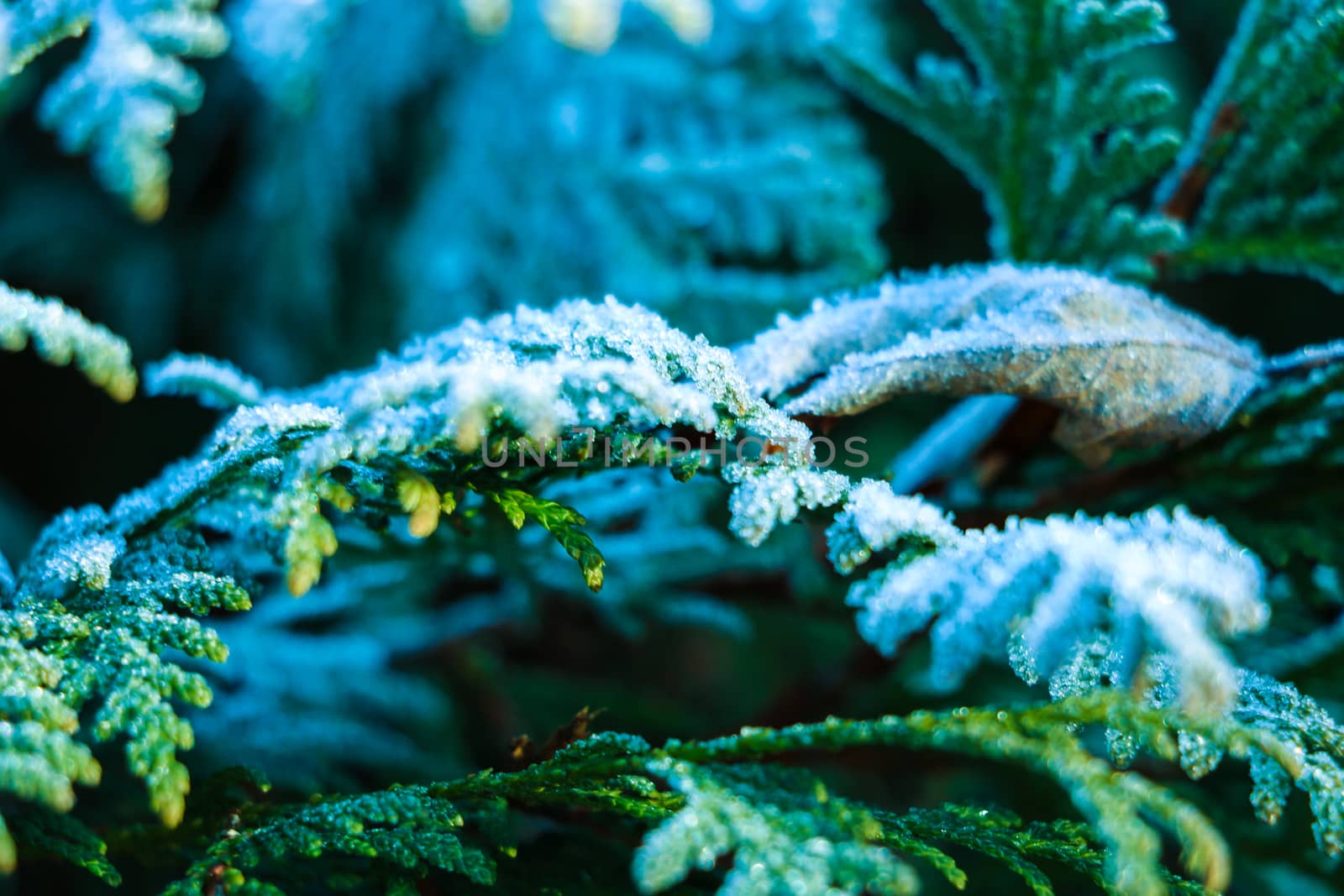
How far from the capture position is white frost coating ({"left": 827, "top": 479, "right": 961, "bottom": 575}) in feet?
2.14

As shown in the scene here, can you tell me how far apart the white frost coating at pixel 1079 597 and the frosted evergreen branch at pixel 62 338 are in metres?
0.57

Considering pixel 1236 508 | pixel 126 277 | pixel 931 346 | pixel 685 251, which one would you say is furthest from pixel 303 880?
pixel 126 277

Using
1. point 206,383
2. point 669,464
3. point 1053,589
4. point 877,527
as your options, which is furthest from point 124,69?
point 1053,589

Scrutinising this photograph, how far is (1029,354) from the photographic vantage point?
0.77 meters

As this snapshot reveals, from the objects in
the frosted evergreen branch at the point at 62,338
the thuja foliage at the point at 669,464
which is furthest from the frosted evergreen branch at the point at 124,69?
the frosted evergreen branch at the point at 62,338

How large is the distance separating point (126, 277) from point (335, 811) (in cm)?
146

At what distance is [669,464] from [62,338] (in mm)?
446

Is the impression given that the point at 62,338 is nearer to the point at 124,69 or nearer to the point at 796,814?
the point at 124,69

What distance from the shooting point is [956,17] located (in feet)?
3.51

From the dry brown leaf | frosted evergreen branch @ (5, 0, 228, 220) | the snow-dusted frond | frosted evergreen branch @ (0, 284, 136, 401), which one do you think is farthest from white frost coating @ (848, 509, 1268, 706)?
frosted evergreen branch @ (5, 0, 228, 220)

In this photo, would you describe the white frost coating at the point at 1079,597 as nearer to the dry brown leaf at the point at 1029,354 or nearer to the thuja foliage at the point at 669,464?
the thuja foliage at the point at 669,464

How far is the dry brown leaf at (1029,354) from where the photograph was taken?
77 cm

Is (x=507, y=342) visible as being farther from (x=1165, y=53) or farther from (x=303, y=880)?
(x=1165, y=53)

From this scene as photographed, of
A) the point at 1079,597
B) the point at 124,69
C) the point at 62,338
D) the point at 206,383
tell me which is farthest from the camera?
the point at 124,69
